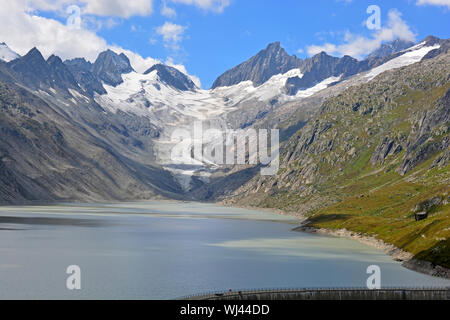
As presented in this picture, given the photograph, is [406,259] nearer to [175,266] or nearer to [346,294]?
[346,294]

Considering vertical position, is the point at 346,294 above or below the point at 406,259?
below

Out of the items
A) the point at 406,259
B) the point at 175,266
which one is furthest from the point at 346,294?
the point at 406,259

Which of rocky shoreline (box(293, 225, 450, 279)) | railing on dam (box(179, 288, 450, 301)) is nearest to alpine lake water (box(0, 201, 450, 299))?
rocky shoreline (box(293, 225, 450, 279))

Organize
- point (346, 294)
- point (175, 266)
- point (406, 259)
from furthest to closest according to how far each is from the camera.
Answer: point (406, 259)
point (175, 266)
point (346, 294)

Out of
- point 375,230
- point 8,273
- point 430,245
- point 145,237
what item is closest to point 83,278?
point 8,273

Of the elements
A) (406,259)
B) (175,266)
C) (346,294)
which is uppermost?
(175,266)

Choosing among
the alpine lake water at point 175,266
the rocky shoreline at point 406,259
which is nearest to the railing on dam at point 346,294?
the alpine lake water at point 175,266

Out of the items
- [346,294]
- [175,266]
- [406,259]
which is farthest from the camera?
[406,259]

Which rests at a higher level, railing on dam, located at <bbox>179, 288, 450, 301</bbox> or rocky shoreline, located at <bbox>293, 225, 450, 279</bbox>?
rocky shoreline, located at <bbox>293, 225, 450, 279</bbox>

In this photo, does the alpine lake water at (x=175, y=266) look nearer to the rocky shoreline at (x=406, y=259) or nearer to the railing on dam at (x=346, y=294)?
the rocky shoreline at (x=406, y=259)

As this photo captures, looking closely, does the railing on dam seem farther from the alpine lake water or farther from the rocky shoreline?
the rocky shoreline
